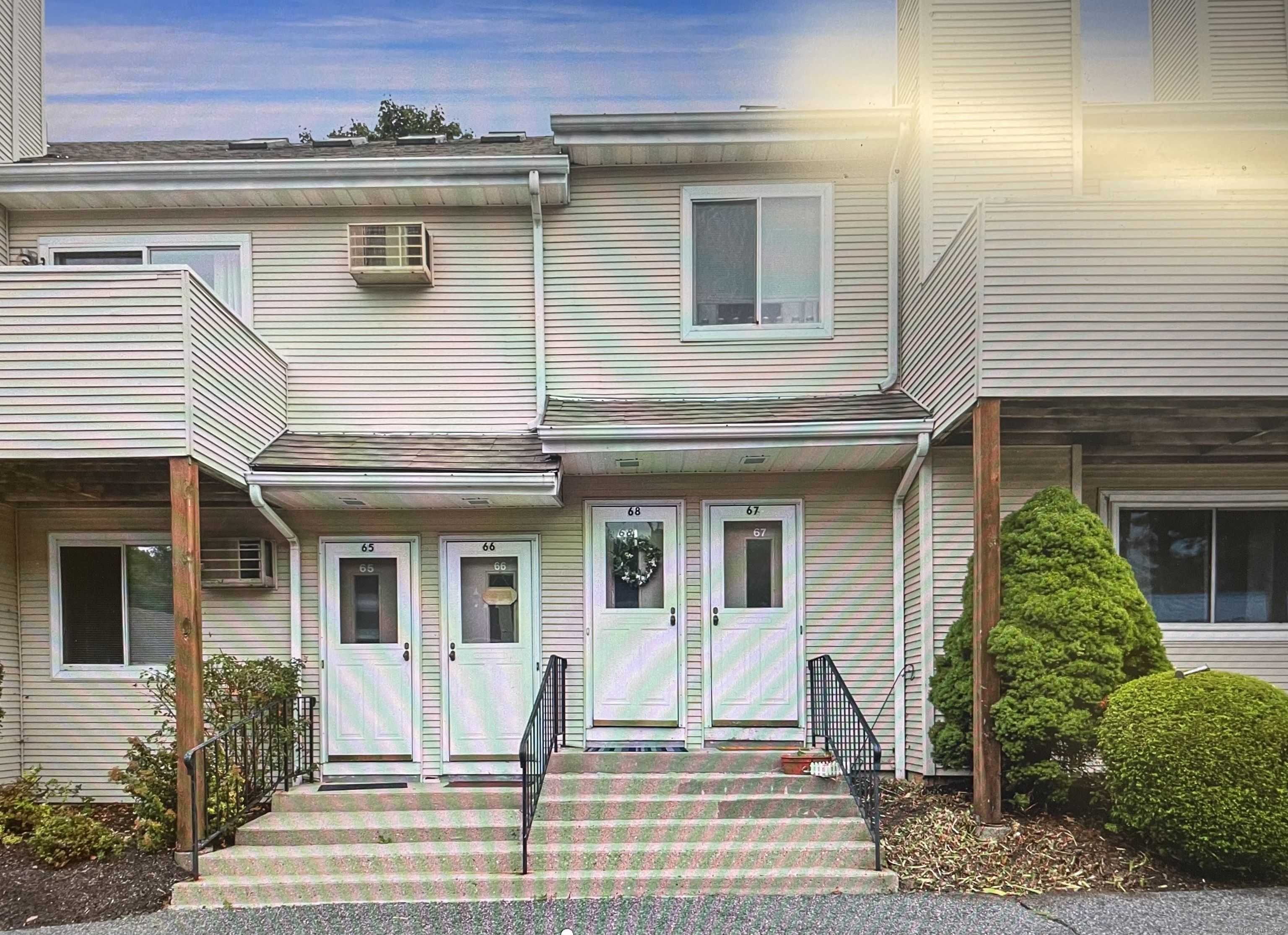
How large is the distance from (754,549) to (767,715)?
5.00 feet

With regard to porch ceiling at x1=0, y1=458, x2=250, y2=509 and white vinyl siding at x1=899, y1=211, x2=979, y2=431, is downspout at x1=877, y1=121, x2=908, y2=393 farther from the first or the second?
porch ceiling at x1=0, y1=458, x2=250, y2=509

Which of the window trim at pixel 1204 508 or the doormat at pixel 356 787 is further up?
the window trim at pixel 1204 508

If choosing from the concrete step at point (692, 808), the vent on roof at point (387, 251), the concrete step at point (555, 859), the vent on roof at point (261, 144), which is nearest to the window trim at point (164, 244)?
the vent on roof at point (387, 251)

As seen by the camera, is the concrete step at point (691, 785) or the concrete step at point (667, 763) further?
the concrete step at point (667, 763)

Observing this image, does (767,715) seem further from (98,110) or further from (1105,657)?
(98,110)

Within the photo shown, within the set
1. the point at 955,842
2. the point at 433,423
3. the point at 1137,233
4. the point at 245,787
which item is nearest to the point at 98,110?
the point at 433,423

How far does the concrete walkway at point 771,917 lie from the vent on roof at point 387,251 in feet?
17.1

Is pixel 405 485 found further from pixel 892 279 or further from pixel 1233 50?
pixel 1233 50

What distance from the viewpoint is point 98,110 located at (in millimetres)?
8727

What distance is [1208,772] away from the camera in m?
4.89

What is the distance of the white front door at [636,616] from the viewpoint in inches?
285

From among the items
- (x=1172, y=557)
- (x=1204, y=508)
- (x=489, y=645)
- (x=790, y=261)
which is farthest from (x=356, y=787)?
(x=1204, y=508)

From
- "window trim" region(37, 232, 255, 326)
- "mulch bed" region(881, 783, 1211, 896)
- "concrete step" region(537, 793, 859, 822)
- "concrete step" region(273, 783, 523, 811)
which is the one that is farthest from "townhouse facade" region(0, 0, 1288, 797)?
"concrete step" region(537, 793, 859, 822)

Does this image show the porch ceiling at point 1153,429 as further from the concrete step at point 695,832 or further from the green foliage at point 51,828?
the green foliage at point 51,828
